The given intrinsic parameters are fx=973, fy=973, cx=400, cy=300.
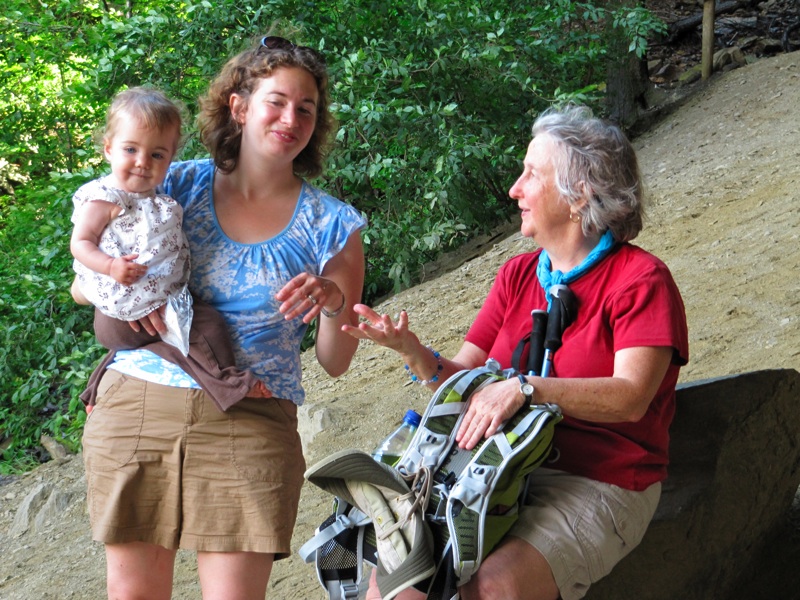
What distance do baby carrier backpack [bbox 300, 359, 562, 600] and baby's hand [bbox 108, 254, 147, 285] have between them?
2.02 ft

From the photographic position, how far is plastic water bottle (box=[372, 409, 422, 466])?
7.74 feet

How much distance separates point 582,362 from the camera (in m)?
2.41

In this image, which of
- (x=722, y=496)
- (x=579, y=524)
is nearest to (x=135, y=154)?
(x=579, y=524)

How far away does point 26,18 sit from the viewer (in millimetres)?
7273

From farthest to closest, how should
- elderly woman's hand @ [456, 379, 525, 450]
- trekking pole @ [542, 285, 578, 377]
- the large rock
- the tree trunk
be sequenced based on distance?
the tree trunk < the large rock < trekking pole @ [542, 285, 578, 377] < elderly woman's hand @ [456, 379, 525, 450]

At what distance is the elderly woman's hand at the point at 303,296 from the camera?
225cm

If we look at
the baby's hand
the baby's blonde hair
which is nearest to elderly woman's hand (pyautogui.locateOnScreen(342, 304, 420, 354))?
the baby's hand

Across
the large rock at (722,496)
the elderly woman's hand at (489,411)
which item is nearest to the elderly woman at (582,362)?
the elderly woman's hand at (489,411)

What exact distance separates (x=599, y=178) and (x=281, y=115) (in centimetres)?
82

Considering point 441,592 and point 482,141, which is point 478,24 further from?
point 441,592

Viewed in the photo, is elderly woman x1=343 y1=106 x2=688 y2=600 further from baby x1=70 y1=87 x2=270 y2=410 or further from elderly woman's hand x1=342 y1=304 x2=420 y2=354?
baby x1=70 y1=87 x2=270 y2=410

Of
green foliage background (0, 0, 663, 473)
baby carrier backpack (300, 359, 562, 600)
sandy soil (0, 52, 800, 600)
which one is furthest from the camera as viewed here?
green foliage background (0, 0, 663, 473)

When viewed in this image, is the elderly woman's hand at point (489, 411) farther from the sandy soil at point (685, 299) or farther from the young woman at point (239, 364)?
the sandy soil at point (685, 299)

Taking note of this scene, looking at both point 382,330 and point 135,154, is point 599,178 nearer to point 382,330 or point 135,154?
point 382,330
